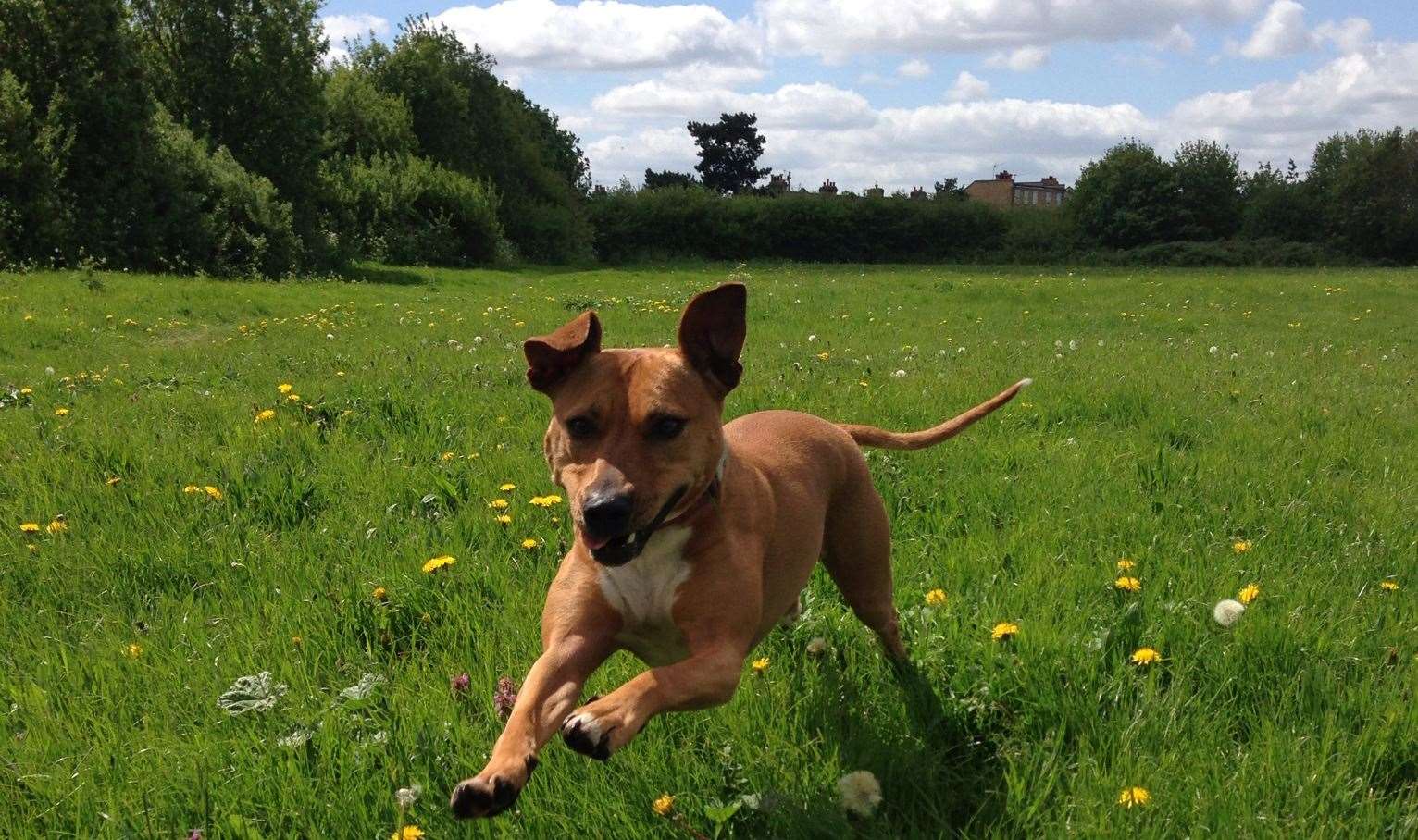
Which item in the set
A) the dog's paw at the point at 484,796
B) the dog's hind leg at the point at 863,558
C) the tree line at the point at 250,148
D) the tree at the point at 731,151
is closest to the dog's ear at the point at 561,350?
the dog's hind leg at the point at 863,558

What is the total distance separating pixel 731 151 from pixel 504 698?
326ft

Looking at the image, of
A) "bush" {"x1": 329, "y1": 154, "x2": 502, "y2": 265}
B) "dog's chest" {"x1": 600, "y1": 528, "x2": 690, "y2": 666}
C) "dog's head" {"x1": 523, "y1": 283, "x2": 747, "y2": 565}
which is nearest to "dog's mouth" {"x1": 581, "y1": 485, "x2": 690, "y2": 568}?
"dog's head" {"x1": 523, "y1": 283, "x2": 747, "y2": 565}

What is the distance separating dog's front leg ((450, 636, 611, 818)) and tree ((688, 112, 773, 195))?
3834 inches

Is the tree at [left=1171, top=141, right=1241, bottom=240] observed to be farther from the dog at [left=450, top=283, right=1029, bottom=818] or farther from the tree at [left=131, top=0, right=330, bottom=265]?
the dog at [left=450, top=283, right=1029, bottom=818]

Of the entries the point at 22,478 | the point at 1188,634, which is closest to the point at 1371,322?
the point at 1188,634

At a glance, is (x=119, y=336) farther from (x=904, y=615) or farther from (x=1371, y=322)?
(x=1371, y=322)

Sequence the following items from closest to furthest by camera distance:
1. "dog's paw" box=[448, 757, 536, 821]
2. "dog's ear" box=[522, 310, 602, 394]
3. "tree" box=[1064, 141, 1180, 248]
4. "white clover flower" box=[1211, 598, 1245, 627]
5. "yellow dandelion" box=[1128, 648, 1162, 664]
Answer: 1. "dog's paw" box=[448, 757, 536, 821]
2. "dog's ear" box=[522, 310, 602, 394]
3. "yellow dandelion" box=[1128, 648, 1162, 664]
4. "white clover flower" box=[1211, 598, 1245, 627]
5. "tree" box=[1064, 141, 1180, 248]

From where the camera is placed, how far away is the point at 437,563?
4.00 metres

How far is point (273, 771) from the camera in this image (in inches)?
115

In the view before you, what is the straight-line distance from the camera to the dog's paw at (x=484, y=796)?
2.22 m

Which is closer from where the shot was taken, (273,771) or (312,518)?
(273,771)

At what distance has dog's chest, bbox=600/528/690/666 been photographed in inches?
117

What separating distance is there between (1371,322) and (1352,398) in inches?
368

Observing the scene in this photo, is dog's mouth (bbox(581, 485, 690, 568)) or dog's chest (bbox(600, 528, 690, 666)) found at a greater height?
dog's mouth (bbox(581, 485, 690, 568))
